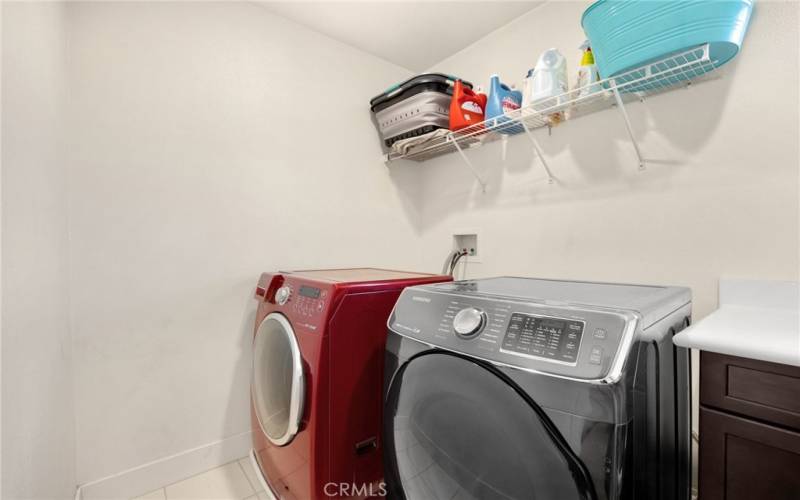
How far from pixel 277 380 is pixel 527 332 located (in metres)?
1.08

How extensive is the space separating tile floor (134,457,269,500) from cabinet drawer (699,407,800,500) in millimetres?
1640

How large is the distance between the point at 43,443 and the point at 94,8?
168 cm

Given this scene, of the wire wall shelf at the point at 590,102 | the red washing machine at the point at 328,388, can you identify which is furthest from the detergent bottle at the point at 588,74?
the red washing machine at the point at 328,388

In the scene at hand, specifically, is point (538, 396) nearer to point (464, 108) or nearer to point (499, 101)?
point (499, 101)

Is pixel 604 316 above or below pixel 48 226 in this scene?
below

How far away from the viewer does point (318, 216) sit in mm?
2141

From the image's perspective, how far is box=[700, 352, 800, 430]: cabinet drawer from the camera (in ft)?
2.39

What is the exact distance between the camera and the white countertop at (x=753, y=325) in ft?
2.45

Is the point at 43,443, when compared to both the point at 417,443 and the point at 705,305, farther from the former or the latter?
the point at 705,305

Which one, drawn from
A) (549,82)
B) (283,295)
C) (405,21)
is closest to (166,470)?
(283,295)

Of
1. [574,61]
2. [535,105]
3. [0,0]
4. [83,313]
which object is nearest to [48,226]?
→ [83,313]

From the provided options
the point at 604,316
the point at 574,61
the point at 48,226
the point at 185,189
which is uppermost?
Result: the point at 574,61

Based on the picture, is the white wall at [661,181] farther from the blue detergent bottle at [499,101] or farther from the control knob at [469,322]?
the control knob at [469,322]

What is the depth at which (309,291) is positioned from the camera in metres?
1.36
